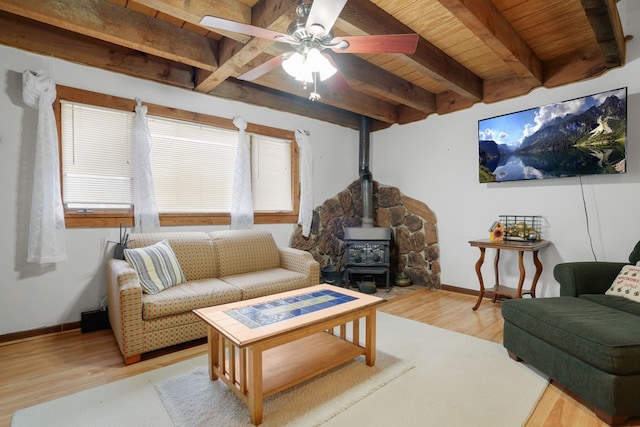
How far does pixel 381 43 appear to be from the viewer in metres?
1.77

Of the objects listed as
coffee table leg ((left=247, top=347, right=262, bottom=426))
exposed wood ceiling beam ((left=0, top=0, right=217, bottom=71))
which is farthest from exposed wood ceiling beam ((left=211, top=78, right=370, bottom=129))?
coffee table leg ((left=247, top=347, right=262, bottom=426))

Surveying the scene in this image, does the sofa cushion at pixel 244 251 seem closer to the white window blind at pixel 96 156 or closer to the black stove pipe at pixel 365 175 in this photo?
the white window blind at pixel 96 156

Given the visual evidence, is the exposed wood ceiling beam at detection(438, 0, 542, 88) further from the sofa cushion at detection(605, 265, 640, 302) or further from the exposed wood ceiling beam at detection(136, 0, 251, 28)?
the sofa cushion at detection(605, 265, 640, 302)

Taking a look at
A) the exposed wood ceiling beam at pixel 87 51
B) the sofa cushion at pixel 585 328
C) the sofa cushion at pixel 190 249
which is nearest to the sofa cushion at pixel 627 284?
the sofa cushion at pixel 585 328

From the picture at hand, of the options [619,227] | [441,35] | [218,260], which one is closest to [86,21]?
[218,260]

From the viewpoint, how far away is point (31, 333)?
2.52 m

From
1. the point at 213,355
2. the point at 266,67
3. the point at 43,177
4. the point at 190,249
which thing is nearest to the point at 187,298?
the point at 213,355

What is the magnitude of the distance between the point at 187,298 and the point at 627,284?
319 centimetres

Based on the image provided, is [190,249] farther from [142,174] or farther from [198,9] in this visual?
[198,9]

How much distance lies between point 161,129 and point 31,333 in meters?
2.07

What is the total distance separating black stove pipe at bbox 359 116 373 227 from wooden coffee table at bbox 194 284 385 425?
2.31 m

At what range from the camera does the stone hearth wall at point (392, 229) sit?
427 centimetres

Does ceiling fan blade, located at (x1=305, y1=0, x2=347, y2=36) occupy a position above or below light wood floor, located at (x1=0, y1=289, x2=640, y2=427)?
above

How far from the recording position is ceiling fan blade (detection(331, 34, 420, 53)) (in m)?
1.71
